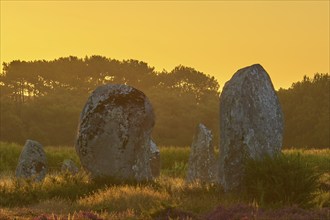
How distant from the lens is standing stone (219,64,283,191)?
16.5 m

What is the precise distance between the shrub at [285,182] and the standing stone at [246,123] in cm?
121

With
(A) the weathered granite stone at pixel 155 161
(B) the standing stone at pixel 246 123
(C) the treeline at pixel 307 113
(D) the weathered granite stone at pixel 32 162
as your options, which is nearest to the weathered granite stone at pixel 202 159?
(A) the weathered granite stone at pixel 155 161

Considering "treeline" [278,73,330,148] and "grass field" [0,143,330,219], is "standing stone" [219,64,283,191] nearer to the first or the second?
"grass field" [0,143,330,219]

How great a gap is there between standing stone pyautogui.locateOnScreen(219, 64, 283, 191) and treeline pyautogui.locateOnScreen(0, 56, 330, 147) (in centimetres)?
3617

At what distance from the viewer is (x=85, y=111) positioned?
2142cm

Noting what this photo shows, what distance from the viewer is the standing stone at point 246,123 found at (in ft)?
54.2

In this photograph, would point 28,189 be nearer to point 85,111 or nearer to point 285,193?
point 85,111

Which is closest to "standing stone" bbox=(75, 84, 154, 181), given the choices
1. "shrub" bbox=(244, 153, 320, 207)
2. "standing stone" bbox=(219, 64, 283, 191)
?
"standing stone" bbox=(219, 64, 283, 191)

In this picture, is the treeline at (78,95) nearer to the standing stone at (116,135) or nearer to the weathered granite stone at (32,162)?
the weathered granite stone at (32,162)

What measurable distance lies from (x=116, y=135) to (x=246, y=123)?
5756 mm

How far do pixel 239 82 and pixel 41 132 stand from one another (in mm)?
40372

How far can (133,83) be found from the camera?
80.4 meters

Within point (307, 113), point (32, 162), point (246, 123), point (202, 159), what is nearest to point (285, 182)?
point (246, 123)

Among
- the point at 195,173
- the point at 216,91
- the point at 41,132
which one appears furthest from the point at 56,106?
the point at 195,173
